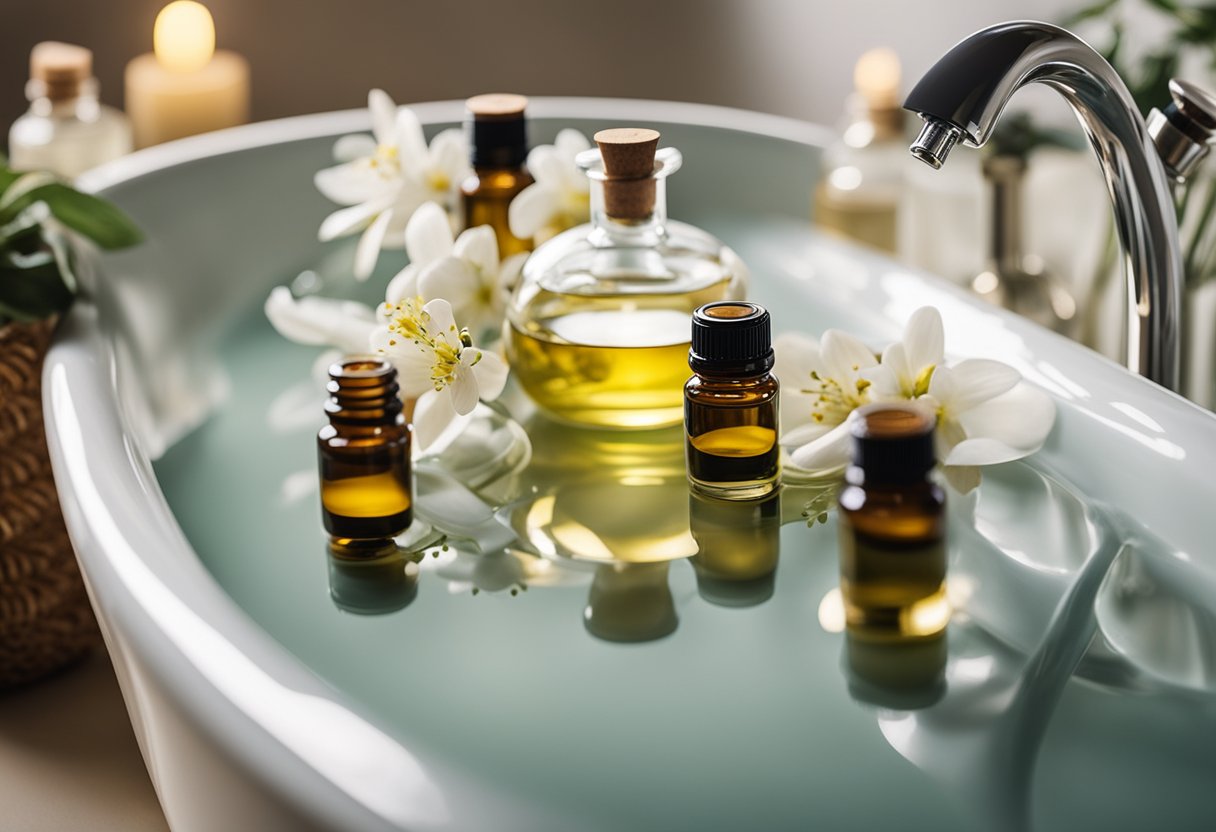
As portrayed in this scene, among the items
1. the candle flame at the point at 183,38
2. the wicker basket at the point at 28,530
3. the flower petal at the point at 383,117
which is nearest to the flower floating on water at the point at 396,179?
the flower petal at the point at 383,117

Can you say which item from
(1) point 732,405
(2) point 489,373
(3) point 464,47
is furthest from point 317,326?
(3) point 464,47

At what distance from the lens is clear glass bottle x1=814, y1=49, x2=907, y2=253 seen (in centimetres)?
111

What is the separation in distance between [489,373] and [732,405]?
14 centimetres

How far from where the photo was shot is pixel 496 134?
86 centimetres

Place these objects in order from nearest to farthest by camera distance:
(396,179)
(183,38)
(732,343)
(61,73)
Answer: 1. (732,343)
2. (396,179)
3. (61,73)
4. (183,38)

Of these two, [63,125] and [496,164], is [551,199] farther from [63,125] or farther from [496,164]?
[63,125]

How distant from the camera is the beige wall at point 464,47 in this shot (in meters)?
1.57

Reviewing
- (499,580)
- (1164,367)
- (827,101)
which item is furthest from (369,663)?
(827,101)

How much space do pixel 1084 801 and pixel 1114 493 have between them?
0.25 meters

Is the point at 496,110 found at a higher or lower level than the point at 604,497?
higher

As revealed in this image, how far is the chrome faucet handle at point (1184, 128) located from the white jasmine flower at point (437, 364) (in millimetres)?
367

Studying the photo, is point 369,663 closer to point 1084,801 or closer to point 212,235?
point 1084,801

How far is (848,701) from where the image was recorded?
472mm

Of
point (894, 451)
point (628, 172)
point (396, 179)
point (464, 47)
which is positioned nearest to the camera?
point (894, 451)
